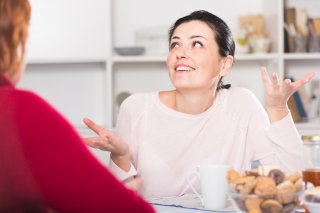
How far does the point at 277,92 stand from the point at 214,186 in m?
0.44

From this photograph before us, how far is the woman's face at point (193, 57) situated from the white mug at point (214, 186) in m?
0.67

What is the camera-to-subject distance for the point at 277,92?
1.80m

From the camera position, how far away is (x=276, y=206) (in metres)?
1.25

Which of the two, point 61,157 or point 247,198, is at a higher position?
point 61,157

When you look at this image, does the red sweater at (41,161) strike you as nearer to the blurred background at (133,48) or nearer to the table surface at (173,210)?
the table surface at (173,210)

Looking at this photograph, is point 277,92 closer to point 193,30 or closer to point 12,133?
point 193,30

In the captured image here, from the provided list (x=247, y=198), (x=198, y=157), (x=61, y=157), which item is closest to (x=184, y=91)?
(x=198, y=157)

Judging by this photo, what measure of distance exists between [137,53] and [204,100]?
1.51 m

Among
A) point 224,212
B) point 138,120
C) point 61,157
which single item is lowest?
point 224,212

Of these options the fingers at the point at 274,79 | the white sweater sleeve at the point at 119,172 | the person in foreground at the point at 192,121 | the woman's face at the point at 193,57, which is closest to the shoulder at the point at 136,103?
the person in foreground at the point at 192,121

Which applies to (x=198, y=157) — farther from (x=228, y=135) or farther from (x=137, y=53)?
(x=137, y=53)

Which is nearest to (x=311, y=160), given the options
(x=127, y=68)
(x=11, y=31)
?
(x=11, y=31)

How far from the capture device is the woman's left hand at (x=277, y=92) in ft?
5.82

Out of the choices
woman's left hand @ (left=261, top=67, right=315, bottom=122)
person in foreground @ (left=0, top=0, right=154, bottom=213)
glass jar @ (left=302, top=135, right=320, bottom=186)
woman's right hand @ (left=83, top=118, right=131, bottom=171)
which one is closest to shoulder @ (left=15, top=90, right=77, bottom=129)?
person in foreground @ (left=0, top=0, right=154, bottom=213)
